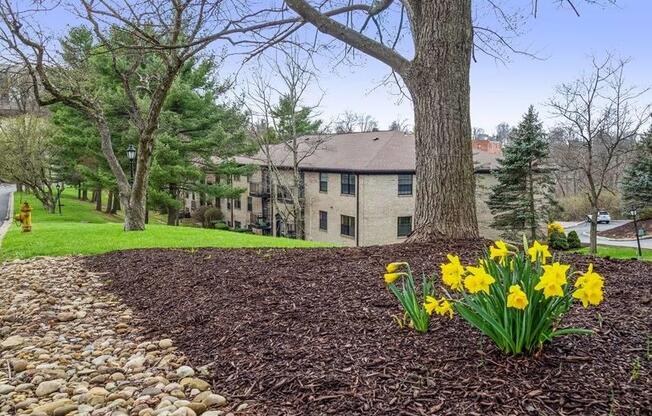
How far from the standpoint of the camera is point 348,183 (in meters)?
20.3

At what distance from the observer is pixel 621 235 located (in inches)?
1003

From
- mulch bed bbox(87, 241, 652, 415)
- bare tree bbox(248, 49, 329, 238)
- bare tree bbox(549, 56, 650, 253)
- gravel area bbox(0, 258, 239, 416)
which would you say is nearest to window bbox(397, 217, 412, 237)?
bare tree bbox(248, 49, 329, 238)

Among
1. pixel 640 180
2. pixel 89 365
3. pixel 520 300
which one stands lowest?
pixel 89 365

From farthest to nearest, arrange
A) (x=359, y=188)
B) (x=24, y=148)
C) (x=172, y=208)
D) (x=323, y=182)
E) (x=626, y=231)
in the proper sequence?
(x=626, y=231), (x=323, y=182), (x=172, y=208), (x=24, y=148), (x=359, y=188)

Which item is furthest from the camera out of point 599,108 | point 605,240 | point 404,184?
point 605,240

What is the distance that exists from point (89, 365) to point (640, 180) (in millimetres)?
27869

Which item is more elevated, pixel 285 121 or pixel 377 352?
pixel 285 121

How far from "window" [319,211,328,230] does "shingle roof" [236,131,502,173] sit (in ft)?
7.20

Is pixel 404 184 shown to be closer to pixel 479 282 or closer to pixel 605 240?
pixel 605 240

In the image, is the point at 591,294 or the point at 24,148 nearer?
the point at 591,294

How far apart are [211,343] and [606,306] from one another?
2445 mm

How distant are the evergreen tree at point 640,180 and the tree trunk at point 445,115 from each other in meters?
23.6

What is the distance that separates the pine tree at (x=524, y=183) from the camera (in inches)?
695

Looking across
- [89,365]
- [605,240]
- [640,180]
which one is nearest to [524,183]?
[605,240]
